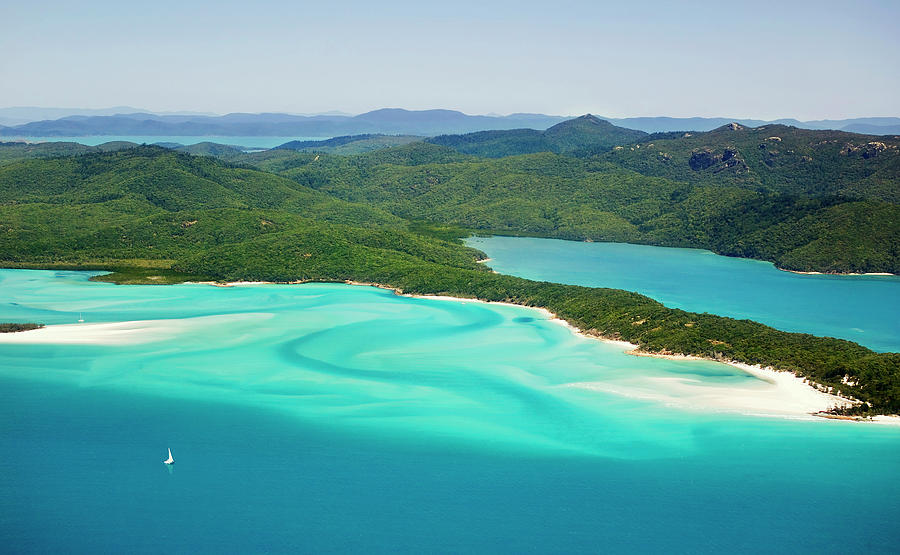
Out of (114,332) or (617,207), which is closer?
(114,332)

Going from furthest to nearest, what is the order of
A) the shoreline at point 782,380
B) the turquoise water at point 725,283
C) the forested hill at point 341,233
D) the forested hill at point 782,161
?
1. the forested hill at point 782,161
2. the turquoise water at point 725,283
3. the forested hill at point 341,233
4. the shoreline at point 782,380

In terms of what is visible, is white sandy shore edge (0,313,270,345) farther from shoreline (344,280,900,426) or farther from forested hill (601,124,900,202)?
forested hill (601,124,900,202)

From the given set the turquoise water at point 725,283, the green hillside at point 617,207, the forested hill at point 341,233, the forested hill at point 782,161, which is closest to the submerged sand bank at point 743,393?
the forested hill at point 341,233

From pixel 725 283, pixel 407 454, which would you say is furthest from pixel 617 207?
pixel 407 454

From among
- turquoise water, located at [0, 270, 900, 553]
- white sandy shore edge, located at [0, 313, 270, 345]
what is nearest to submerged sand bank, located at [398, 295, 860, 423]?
turquoise water, located at [0, 270, 900, 553]

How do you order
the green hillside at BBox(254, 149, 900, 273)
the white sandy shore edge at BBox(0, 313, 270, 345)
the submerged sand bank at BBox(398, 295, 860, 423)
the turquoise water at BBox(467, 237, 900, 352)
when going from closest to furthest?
the submerged sand bank at BBox(398, 295, 860, 423), the white sandy shore edge at BBox(0, 313, 270, 345), the turquoise water at BBox(467, 237, 900, 352), the green hillside at BBox(254, 149, 900, 273)

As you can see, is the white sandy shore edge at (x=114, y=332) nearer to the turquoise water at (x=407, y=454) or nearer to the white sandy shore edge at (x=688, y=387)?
the white sandy shore edge at (x=688, y=387)

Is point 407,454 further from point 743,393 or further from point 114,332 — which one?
point 114,332
